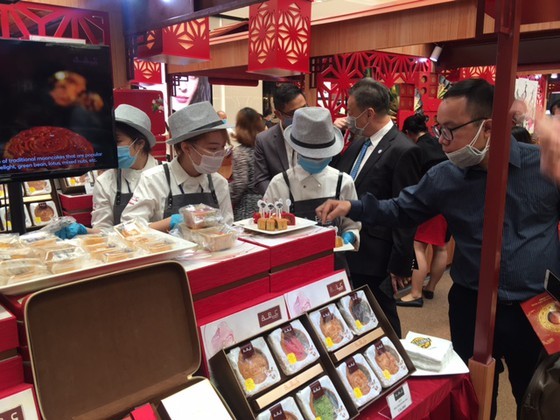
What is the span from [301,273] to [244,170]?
2173 mm

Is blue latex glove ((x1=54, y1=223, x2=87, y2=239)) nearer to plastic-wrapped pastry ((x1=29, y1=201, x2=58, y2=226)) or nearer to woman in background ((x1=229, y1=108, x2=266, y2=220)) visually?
woman in background ((x1=229, y1=108, x2=266, y2=220))

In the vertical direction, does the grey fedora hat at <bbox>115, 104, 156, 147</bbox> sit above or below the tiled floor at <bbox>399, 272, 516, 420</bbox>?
above

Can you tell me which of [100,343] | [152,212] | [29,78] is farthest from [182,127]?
[100,343]

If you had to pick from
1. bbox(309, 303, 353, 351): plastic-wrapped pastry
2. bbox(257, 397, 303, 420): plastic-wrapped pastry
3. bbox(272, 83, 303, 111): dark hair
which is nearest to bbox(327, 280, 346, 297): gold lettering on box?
bbox(309, 303, 353, 351): plastic-wrapped pastry

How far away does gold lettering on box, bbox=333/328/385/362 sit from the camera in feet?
4.13

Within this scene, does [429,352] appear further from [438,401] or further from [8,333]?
[8,333]

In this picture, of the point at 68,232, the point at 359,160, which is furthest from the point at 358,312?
the point at 359,160

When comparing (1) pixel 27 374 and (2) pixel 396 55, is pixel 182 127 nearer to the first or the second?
(1) pixel 27 374

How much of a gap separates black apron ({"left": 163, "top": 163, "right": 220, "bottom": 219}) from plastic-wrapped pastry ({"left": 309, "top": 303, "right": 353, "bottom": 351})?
1.01 m

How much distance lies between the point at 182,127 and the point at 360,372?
1345mm

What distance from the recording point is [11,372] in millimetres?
933

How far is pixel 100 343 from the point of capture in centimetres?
101

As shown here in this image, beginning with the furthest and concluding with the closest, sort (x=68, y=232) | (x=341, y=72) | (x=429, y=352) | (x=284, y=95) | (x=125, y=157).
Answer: (x=341, y=72) < (x=284, y=95) < (x=125, y=157) < (x=429, y=352) < (x=68, y=232)

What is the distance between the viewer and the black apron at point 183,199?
2.10 metres
